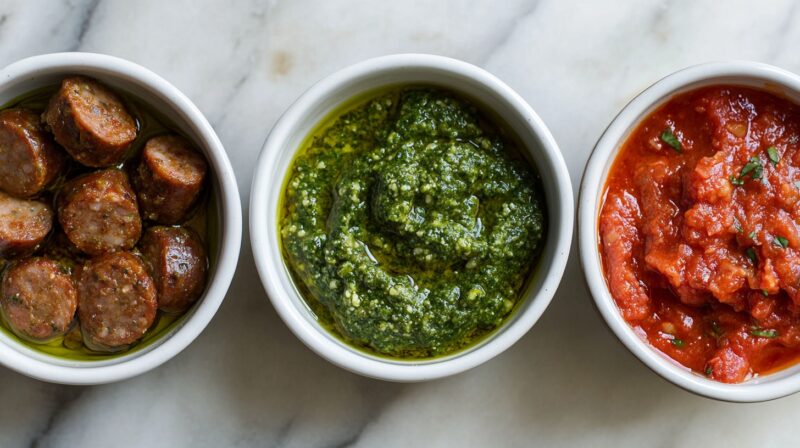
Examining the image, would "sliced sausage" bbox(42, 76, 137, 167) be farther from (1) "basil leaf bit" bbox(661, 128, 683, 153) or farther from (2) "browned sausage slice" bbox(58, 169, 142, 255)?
(1) "basil leaf bit" bbox(661, 128, 683, 153)

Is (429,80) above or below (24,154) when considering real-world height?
above

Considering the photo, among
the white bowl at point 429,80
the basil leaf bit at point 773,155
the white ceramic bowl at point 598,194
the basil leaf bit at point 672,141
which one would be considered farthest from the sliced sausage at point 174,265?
the basil leaf bit at point 773,155

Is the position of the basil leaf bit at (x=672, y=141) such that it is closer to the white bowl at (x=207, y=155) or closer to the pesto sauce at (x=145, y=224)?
the white bowl at (x=207, y=155)

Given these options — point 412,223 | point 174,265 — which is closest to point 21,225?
point 174,265

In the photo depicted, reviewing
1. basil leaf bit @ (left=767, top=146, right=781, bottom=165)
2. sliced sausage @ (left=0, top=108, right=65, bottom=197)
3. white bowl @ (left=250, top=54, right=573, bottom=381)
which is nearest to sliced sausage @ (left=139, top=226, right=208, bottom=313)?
white bowl @ (left=250, top=54, right=573, bottom=381)

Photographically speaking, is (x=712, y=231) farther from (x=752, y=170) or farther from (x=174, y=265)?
(x=174, y=265)

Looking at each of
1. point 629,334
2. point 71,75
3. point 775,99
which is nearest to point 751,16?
point 775,99
